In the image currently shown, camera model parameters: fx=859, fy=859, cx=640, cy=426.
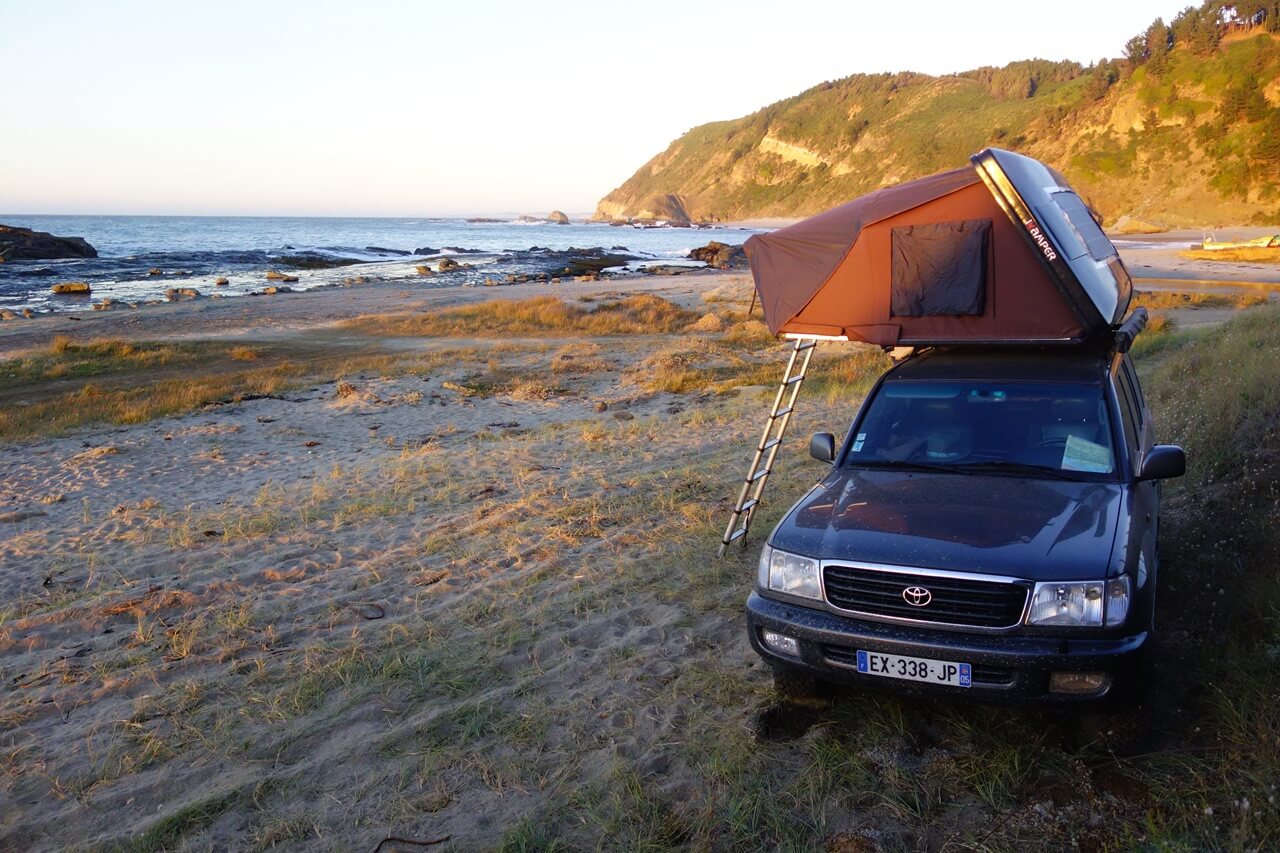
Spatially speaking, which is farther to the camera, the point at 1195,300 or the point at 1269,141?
the point at 1269,141

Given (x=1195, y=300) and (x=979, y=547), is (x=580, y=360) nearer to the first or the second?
(x=979, y=547)

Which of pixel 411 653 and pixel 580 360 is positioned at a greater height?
pixel 580 360

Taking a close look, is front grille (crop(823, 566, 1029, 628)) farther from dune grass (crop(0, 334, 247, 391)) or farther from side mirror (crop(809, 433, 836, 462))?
dune grass (crop(0, 334, 247, 391))

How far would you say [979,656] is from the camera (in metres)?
3.49

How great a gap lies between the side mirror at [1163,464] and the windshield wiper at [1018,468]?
12.7 inches

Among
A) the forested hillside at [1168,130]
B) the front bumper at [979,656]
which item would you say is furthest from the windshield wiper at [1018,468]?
the forested hillside at [1168,130]

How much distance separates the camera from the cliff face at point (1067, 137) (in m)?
60.3

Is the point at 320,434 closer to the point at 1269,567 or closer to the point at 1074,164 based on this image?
the point at 1269,567

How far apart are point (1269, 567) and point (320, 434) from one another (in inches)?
428

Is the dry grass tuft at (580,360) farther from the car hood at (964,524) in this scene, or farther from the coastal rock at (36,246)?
the coastal rock at (36,246)

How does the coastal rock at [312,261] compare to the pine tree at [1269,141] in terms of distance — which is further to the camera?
the pine tree at [1269,141]

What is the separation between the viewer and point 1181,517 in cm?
638

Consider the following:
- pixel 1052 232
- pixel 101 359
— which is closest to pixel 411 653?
pixel 1052 232

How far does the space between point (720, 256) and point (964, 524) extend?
183 feet
